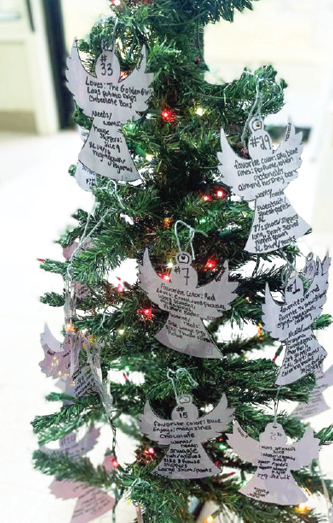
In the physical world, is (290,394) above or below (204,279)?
below

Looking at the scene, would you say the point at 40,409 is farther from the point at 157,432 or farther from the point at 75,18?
the point at 75,18

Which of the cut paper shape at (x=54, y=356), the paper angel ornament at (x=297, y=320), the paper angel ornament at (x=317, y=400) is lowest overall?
the paper angel ornament at (x=317, y=400)

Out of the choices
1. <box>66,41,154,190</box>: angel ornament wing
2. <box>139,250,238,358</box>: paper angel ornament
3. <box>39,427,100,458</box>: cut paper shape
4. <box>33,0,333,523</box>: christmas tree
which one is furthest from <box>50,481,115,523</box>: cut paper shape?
<box>66,41,154,190</box>: angel ornament wing

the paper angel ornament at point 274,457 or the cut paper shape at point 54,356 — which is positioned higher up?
the cut paper shape at point 54,356

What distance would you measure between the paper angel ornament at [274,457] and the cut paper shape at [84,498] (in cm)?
43

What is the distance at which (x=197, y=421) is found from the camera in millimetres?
725

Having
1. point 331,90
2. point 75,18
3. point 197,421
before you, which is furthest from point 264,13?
point 197,421

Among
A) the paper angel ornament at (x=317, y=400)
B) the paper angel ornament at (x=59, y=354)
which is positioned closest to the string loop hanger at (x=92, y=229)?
the paper angel ornament at (x=59, y=354)

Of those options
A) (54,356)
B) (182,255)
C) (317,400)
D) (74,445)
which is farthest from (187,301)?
(74,445)

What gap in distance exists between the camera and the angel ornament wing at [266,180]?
57 cm

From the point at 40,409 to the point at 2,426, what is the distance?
11cm

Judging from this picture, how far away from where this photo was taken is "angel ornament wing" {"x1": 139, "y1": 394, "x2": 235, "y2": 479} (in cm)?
72

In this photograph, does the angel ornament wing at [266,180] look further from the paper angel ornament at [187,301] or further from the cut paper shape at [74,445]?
the cut paper shape at [74,445]

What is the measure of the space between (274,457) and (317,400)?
260 mm
